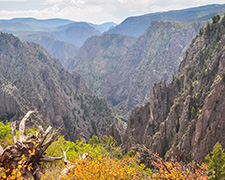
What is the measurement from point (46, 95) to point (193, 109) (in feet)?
292

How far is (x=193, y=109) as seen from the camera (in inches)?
2207

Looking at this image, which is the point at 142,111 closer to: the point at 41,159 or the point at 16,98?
the point at 16,98

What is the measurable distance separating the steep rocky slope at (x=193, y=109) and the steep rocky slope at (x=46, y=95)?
140 ft

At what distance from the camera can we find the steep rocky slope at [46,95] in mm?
95481

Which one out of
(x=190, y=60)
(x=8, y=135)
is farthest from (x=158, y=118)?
(x=8, y=135)

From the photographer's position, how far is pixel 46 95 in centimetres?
12019

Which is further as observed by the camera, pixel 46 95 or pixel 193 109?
pixel 46 95

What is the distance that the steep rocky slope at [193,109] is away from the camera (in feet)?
158

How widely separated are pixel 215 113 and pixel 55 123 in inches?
3301

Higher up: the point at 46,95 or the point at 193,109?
the point at 193,109

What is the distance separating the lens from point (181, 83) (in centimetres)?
7956

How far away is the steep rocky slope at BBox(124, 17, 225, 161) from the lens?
4819 centimetres

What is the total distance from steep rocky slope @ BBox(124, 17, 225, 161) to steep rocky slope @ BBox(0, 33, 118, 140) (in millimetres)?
42665

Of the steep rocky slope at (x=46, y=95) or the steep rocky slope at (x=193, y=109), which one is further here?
the steep rocky slope at (x=46, y=95)
